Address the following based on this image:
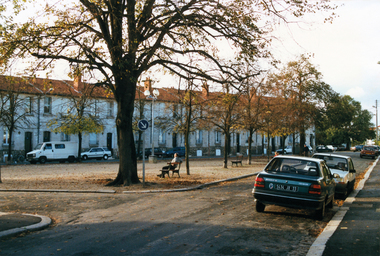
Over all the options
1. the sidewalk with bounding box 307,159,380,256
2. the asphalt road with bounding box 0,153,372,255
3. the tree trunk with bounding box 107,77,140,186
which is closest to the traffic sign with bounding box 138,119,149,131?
the tree trunk with bounding box 107,77,140,186

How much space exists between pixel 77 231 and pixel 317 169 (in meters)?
6.02

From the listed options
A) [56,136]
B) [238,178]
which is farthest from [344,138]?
[238,178]

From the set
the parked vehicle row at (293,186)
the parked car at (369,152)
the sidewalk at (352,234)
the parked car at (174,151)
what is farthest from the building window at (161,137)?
the parked vehicle row at (293,186)

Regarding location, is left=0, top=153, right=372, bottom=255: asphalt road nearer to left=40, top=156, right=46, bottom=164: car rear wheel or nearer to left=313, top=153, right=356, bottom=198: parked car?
left=313, top=153, right=356, bottom=198: parked car

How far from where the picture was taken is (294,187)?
27.8 ft

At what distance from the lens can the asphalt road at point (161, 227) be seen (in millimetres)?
5938

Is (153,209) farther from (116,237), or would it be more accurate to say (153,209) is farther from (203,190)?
(203,190)

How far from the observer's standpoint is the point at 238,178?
20.0 m

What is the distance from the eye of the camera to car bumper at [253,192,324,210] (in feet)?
27.2

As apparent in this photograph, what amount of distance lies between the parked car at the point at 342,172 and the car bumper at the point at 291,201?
182 inches

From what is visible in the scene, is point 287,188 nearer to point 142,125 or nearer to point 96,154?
point 142,125

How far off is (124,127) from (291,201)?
9.11m

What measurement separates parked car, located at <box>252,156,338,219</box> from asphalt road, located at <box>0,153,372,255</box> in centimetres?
43

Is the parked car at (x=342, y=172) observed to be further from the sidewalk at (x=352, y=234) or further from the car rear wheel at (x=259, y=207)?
the car rear wheel at (x=259, y=207)
